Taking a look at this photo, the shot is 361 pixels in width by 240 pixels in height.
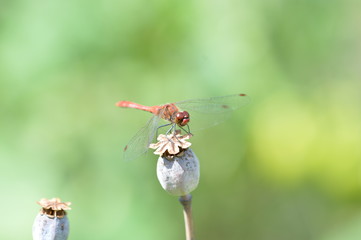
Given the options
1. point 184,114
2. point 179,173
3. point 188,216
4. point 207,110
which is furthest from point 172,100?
point 188,216

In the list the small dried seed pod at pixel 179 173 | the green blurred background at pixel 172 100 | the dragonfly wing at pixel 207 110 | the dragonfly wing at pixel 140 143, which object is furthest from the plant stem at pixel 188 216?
the green blurred background at pixel 172 100

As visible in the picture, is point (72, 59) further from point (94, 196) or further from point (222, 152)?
point (222, 152)

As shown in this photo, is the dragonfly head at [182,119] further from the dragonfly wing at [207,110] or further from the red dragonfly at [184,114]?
the dragonfly wing at [207,110]

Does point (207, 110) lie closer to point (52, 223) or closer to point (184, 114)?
point (184, 114)

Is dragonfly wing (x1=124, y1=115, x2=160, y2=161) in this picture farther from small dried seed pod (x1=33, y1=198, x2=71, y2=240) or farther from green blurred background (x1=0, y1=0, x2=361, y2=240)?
green blurred background (x1=0, y1=0, x2=361, y2=240)

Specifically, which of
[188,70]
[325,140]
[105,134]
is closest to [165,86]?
[188,70]

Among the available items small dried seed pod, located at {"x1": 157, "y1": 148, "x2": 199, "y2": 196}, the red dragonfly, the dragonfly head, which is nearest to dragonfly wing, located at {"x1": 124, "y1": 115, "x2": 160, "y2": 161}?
the red dragonfly
